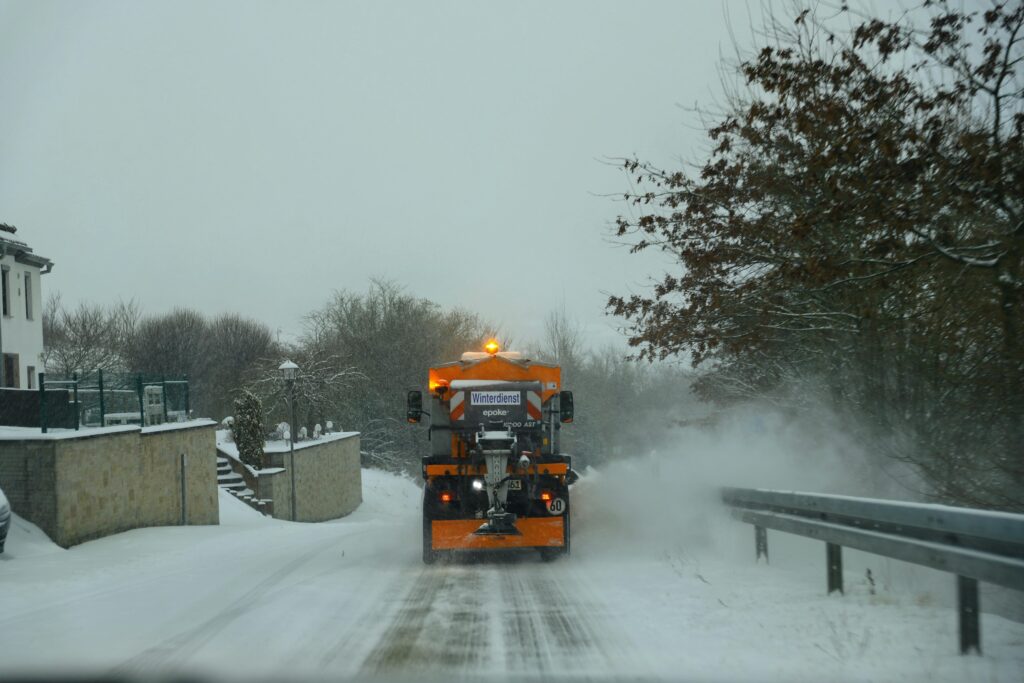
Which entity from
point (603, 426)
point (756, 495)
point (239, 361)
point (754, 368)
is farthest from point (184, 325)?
point (756, 495)

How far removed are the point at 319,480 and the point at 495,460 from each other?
1053 inches

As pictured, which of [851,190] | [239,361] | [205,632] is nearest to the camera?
[205,632]

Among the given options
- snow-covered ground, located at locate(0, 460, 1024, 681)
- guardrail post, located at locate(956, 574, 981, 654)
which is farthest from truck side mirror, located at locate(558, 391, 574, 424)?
guardrail post, located at locate(956, 574, 981, 654)

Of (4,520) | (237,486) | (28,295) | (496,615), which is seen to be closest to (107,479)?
(4,520)

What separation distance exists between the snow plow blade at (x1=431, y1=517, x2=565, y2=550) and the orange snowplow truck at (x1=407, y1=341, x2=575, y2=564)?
13 millimetres

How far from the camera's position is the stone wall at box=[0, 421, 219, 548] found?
14.3 meters

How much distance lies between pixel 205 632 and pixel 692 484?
9003 millimetres

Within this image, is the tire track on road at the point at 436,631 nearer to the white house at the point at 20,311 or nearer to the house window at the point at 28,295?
the white house at the point at 20,311

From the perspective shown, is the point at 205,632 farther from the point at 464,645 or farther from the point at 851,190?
the point at 851,190

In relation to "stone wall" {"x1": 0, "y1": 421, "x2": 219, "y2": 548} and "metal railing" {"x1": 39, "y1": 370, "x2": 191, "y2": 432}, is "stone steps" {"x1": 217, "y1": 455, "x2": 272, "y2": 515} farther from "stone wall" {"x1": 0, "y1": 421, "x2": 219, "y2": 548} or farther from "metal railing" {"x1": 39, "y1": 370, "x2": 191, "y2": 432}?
"metal railing" {"x1": 39, "y1": 370, "x2": 191, "y2": 432}

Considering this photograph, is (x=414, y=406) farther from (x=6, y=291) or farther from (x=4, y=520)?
(x=6, y=291)

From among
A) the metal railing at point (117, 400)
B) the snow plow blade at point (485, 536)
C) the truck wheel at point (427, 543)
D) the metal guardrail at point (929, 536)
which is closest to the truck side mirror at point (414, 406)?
the truck wheel at point (427, 543)

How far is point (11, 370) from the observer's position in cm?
3509

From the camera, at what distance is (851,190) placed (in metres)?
10.1
